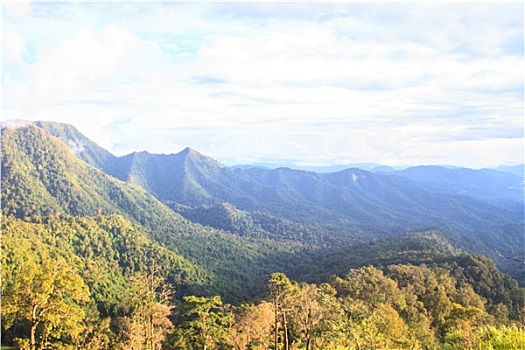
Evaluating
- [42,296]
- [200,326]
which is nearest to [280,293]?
[200,326]

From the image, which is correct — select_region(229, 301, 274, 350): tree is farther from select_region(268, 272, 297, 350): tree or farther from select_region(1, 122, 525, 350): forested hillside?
select_region(268, 272, 297, 350): tree

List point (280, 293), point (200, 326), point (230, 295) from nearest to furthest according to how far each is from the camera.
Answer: point (200, 326) < point (280, 293) < point (230, 295)

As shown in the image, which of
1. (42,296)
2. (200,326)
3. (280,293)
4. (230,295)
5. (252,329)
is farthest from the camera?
(230,295)

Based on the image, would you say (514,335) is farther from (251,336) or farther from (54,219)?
(54,219)

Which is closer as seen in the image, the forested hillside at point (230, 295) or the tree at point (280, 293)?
the forested hillside at point (230, 295)

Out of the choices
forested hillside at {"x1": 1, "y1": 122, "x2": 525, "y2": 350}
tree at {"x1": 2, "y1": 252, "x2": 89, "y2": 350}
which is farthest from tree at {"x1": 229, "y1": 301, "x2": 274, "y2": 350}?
tree at {"x1": 2, "y1": 252, "x2": 89, "y2": 350}

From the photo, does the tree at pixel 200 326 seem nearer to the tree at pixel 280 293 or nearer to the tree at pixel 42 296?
the tree at pixel 280 293

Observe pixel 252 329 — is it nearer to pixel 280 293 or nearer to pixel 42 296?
pixel 280 293

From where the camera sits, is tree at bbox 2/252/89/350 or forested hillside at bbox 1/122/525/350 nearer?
tree at bbox 2/252/89/350

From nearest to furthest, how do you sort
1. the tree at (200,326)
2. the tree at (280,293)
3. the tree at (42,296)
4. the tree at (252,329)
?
the tree at (42,296) → the tree at (200,326) → the tree at (280,293) → the tree at (252,329)

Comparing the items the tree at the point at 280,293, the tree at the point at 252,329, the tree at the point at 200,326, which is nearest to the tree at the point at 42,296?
the tree at the point at 200,326

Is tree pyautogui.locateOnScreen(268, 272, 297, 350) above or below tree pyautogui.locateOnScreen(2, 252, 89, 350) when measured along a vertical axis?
below
